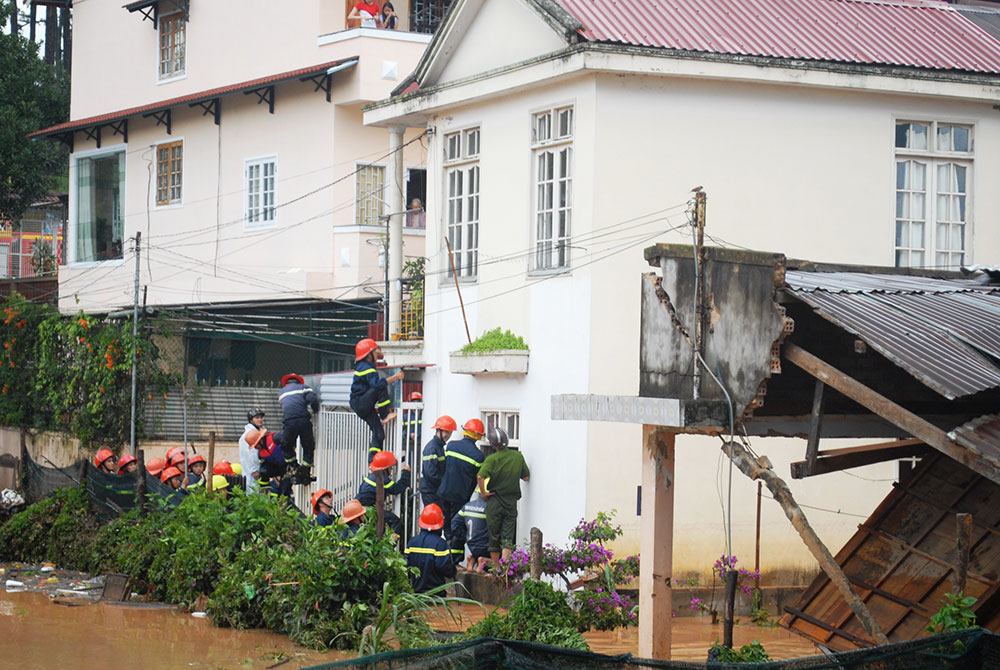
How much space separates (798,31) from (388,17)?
975 centimetres

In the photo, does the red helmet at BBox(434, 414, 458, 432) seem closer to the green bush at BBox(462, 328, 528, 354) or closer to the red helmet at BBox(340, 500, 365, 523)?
the green bush at BBox(462, 328, 528, 354)

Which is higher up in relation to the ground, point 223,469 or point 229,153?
point 229,153

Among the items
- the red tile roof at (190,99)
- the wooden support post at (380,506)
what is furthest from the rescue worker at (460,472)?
the red tile roof at (190,99)

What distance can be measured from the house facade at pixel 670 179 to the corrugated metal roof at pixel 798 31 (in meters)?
0.04

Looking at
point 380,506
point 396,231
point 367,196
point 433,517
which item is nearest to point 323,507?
point 380,506

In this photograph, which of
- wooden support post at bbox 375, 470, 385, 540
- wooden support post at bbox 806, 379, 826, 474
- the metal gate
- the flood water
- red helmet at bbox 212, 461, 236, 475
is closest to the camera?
wooden support post at bbox 806, 379, 826, 474

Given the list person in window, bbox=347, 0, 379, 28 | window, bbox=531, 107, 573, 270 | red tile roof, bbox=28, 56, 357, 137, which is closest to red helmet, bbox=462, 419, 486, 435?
window, bbox=531, 107, 573, 270

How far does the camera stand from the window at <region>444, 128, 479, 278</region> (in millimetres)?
19031

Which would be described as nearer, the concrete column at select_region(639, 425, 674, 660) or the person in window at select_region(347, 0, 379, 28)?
the concrete column at select_region(639, 425, 674, 660)

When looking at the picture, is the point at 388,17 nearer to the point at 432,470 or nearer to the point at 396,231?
the point at 396,231

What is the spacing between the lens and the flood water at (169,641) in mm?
13680

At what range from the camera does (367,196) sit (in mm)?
25469

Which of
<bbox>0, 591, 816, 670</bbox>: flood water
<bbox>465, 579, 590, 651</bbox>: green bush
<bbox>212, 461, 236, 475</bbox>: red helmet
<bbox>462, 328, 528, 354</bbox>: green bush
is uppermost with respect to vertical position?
<bbox>462, 328, 528, 354</bbox>: green bush

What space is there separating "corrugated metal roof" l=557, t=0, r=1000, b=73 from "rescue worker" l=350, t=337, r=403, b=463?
5.35 meters
